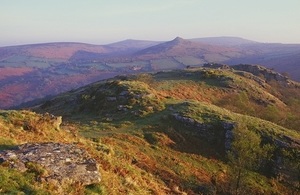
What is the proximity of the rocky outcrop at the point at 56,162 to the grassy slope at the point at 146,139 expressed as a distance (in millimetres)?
631

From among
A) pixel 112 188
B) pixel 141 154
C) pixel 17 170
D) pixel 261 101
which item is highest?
pixel 17 170

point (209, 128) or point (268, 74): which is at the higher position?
point (209, 128)

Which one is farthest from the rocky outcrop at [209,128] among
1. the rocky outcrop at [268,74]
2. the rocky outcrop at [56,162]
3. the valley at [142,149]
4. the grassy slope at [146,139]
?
the rocky outcrop at [268,74]

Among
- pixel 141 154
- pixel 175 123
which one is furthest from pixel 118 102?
pixel 141 154

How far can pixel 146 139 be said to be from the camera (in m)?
35.1

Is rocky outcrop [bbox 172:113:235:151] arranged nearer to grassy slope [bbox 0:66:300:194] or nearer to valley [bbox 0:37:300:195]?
valley [bbox 0:37:300:195]

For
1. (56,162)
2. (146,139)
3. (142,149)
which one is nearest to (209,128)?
(146,139)

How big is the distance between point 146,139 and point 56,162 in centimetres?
2016

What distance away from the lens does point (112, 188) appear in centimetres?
1566

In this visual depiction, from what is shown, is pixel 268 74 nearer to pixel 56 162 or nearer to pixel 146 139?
pixel 146 139

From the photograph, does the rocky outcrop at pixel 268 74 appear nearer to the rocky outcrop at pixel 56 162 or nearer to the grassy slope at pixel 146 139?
the grassy slope at pixel 146 139

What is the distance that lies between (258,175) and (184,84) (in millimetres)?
37511

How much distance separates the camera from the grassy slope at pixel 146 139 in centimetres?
2073

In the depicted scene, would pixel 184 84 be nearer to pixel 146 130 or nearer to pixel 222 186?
pixel 146 130
